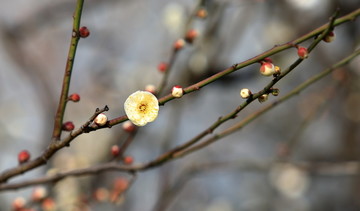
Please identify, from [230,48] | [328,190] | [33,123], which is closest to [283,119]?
[328,190]

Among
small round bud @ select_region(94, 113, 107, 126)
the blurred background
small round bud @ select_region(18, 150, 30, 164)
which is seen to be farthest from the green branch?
the blurred background

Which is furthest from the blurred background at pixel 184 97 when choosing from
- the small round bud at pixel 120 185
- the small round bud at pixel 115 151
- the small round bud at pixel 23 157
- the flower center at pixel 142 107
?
the flower center at pixel 142 107

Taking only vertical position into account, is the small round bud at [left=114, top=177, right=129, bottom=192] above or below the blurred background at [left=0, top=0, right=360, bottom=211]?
below

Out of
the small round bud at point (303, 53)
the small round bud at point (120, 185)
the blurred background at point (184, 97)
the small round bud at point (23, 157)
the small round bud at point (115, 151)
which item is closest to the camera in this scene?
the small round bud at point (303, 53)

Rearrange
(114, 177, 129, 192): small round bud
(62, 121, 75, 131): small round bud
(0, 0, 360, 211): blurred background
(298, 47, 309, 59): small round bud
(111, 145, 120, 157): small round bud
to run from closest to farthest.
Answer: (298, 47, 309, 59): small round bud
(62, 121, 75, 131): small round bud
(111, 145, 120, 157): small round bud
(114, 177, 129, 192): small round bud
(0, 0, 360, 211): blurred background

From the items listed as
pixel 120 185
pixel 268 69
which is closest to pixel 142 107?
pixel 268 69

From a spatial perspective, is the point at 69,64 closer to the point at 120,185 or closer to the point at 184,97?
the point at 120,185

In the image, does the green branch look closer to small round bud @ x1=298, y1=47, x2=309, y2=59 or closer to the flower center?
the flower center

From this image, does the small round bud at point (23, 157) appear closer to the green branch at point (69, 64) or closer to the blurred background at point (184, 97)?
the green branch at point (69, 64)

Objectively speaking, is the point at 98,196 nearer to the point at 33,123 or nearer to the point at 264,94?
the point at 264,94
